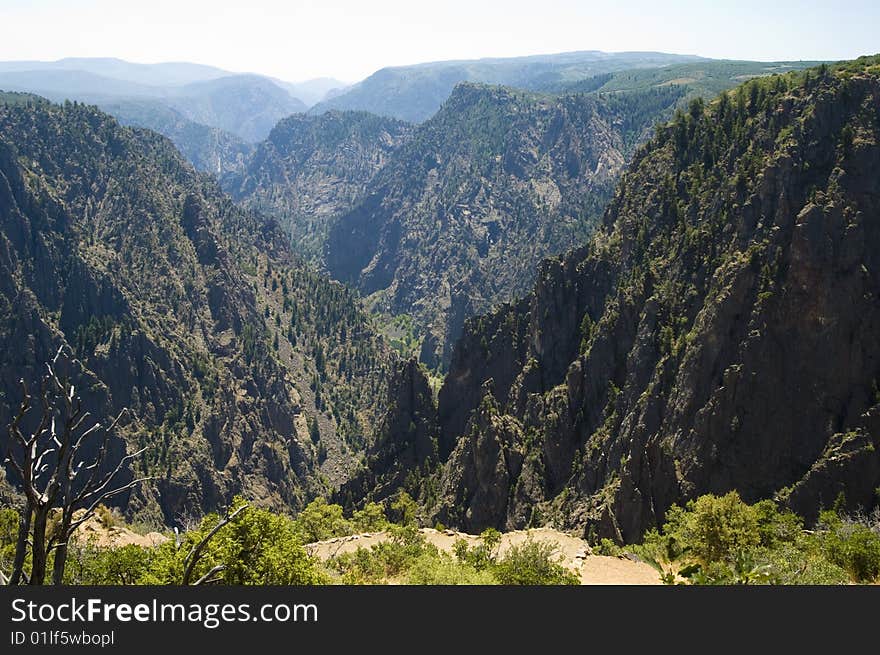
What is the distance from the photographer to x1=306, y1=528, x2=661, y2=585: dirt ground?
44.4 m

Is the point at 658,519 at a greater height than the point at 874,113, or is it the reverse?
the point at 874,113

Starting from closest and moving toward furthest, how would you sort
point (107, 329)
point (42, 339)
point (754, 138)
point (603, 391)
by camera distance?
1. point (754, 138)
2. point (603, 391)
3. point (42, 339)
4. point (107, 329)

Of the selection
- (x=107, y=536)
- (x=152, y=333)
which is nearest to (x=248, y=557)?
(x=107, y=536)

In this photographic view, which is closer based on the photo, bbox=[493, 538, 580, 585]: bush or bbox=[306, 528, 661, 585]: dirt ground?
bbox=[493, 538, 580, 585]: bush

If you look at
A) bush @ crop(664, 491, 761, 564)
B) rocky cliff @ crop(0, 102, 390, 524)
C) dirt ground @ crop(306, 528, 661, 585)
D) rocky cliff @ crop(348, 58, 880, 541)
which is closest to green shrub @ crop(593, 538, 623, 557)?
dirt ground @ crop(306, 528, 661, 585)

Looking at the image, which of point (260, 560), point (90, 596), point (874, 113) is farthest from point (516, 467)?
point (90, 596)

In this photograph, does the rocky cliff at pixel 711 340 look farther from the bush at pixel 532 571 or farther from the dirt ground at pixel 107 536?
the dirt ground at pixel 107 536

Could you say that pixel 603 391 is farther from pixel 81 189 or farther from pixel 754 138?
pixel 81 189

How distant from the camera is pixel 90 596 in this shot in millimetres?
16109

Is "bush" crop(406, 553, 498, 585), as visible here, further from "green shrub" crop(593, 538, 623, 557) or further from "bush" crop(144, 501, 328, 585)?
"green shrub" crop(593, 538, 623, 557)

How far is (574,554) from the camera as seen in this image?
178 feet

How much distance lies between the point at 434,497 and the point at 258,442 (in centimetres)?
7572

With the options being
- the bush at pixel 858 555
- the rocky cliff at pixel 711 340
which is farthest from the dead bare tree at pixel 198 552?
the rocky cliff at pixel 711 340

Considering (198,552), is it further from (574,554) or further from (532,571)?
(574,554)
